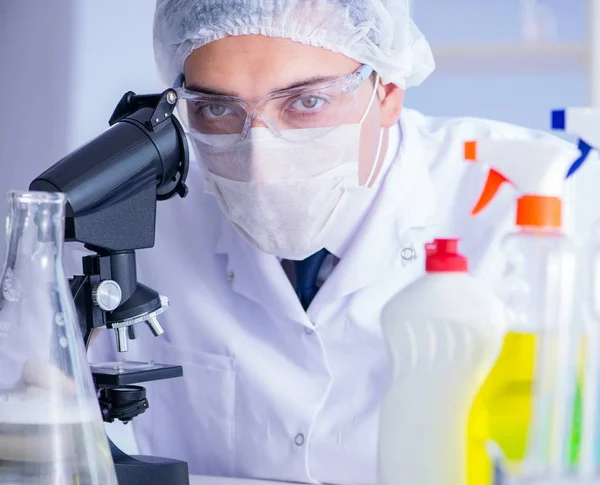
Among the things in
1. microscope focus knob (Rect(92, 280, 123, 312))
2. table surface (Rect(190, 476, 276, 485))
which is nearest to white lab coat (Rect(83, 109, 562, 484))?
table surface (Rect(190, 476, 276, 485))

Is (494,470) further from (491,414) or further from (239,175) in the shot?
(239,175)

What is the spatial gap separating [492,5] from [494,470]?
266cm

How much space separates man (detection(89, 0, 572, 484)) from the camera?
1.51 m

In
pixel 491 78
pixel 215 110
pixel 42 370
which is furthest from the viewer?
pixel 491 78

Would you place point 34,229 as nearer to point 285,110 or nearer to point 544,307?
point 544,307

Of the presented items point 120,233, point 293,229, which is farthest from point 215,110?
point 120,233

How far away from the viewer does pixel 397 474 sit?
80 centimetres

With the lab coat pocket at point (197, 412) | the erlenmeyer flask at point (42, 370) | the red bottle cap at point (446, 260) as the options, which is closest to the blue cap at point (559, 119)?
the red bottle cap at point (446, 260)

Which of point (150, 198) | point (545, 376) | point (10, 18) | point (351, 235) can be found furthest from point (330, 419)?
point (10, 18)

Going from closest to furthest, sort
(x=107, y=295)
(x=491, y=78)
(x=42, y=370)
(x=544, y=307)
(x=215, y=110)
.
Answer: (x=544, y=307) → (x=42, y=370) → (x=107, y=295) → (x=215, y=110) → (x=491, y=78)

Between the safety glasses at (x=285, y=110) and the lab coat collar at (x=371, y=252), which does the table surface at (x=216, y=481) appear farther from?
the safety glasses at (x=285, y=110)

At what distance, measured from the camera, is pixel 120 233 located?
1077mm

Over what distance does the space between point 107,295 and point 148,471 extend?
0.78 ft

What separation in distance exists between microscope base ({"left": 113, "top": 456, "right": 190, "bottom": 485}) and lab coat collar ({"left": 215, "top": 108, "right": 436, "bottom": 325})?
0.52 m
